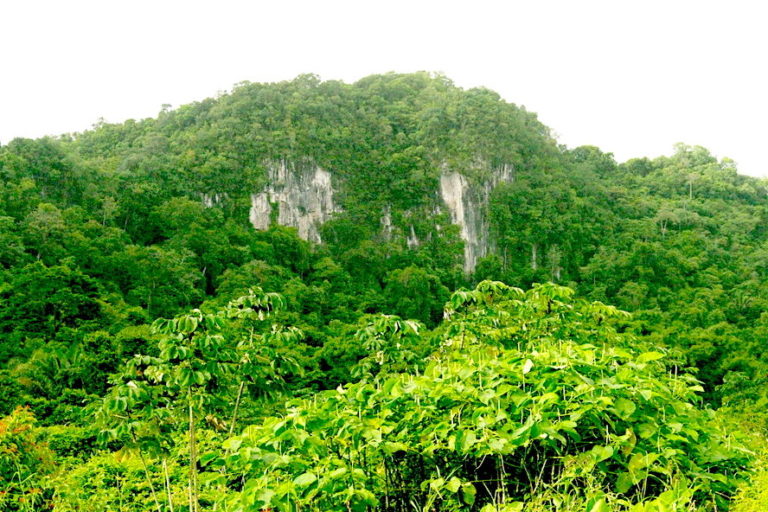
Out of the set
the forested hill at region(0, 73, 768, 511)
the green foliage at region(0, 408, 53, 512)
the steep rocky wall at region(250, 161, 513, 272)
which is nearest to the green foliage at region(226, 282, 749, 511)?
the green foliage at region(0, 408, 53, 512)

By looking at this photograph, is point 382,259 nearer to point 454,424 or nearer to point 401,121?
point 401,121

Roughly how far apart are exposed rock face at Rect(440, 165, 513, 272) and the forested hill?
6.2 inches

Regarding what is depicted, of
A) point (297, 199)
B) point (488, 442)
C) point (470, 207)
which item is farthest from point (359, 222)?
point (488, 442)

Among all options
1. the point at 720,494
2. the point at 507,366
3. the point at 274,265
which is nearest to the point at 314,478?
the point at 507,366

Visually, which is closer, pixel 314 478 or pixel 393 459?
pixel 314 478

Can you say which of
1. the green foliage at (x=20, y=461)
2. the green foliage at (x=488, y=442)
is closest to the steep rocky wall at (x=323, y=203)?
the green foliage at (x=20, y=461)

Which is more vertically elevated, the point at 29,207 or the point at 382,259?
the point at 29,207

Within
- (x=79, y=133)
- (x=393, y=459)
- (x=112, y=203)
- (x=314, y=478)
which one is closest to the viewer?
(x=314, y=478)

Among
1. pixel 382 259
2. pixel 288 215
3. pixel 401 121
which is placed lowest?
pixel 382 259

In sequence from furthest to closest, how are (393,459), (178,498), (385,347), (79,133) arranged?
(79,133) < (178,498) < (385,347) < (393,459)

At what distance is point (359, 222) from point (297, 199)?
458cm

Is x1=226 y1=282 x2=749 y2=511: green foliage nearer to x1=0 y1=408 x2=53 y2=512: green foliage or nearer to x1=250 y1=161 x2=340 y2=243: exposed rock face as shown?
x1=0 y1=408 x2=53 y2=512: green foliage

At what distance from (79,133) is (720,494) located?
58900mm

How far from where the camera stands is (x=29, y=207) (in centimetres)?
3020
